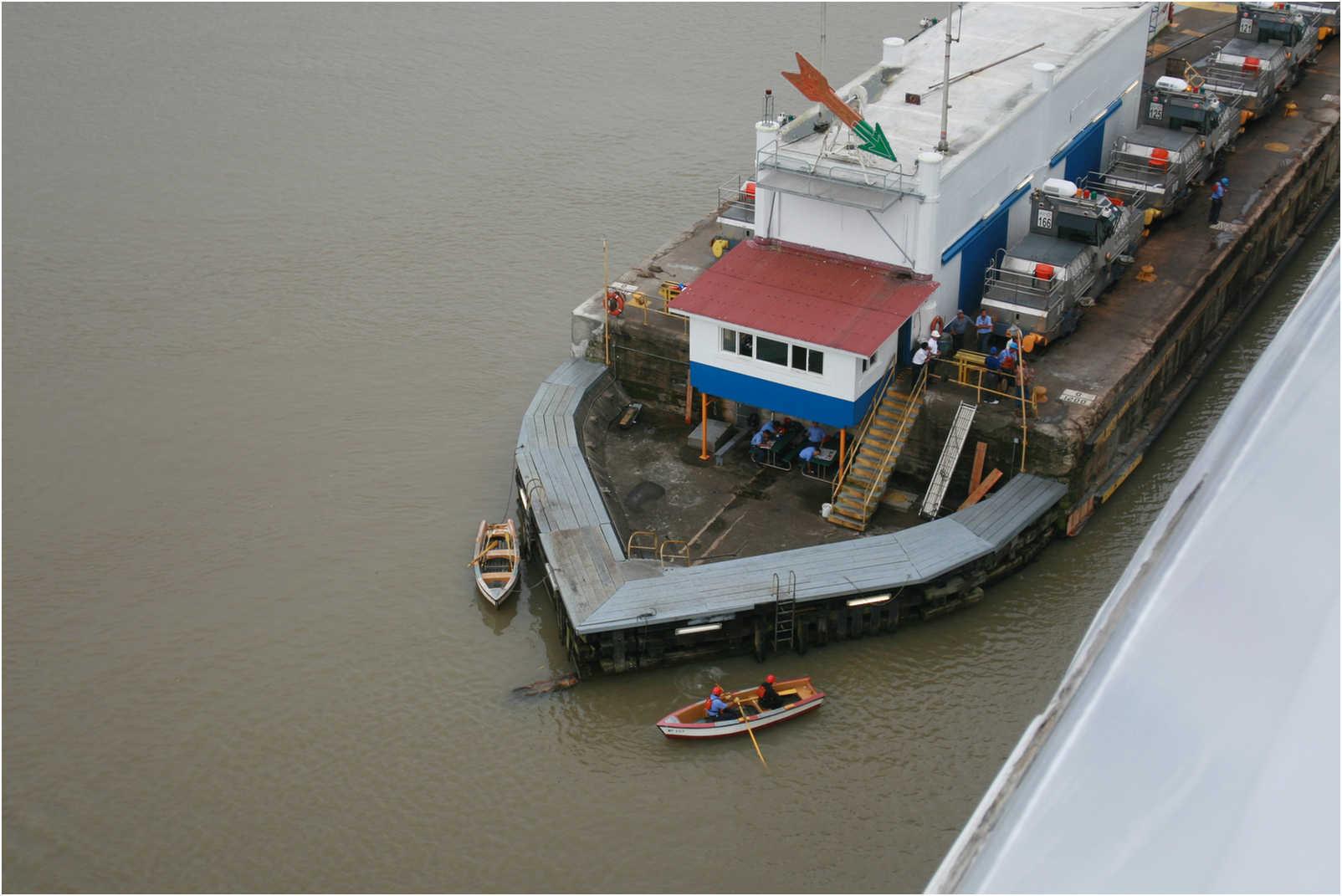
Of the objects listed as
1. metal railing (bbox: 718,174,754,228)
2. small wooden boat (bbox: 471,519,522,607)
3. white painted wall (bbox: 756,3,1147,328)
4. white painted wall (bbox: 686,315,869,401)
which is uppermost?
white painted wall (bbox: 756,3,1147,328)

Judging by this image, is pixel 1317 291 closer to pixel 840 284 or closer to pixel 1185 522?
pixel 1185 522

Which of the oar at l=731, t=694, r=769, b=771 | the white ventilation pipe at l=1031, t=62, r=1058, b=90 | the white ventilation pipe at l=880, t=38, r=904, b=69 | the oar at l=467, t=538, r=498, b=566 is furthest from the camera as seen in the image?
the white ventilation pipe at l=880, t=38, r=904, b=69

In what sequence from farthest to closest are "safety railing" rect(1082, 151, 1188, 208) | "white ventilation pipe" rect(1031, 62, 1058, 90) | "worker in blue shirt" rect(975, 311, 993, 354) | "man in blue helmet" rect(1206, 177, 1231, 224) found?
"man in blue helmet" rect(1206, 177, 1231, 224) → "safety railing" rect(1082, 151, 1188, 208) → "white ventilation pipe" rect(1031, 62, 1058, 90) → "worker in blue shirt" rect(975, 311, 993, 354)

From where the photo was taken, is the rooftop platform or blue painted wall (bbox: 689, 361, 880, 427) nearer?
blue painted wall (bbox: 689, 361, 880, 427)

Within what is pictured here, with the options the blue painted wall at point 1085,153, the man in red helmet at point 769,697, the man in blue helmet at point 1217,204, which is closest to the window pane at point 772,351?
the man in red helmet at point 769,697

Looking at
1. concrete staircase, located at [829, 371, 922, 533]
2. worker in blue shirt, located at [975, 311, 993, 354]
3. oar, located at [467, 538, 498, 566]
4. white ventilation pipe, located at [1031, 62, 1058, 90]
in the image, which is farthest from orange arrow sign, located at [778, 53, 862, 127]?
oar, located at [467, 538, 498, 566]

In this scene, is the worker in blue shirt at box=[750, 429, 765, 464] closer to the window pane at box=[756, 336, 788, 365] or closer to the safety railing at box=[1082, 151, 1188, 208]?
the window pane at box=[756, 336, 788, 365]

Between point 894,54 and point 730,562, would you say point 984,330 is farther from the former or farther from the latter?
point 894,54

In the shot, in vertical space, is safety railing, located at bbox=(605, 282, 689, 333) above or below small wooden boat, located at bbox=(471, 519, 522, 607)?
above

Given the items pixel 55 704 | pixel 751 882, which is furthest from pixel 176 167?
pixel 751 882
